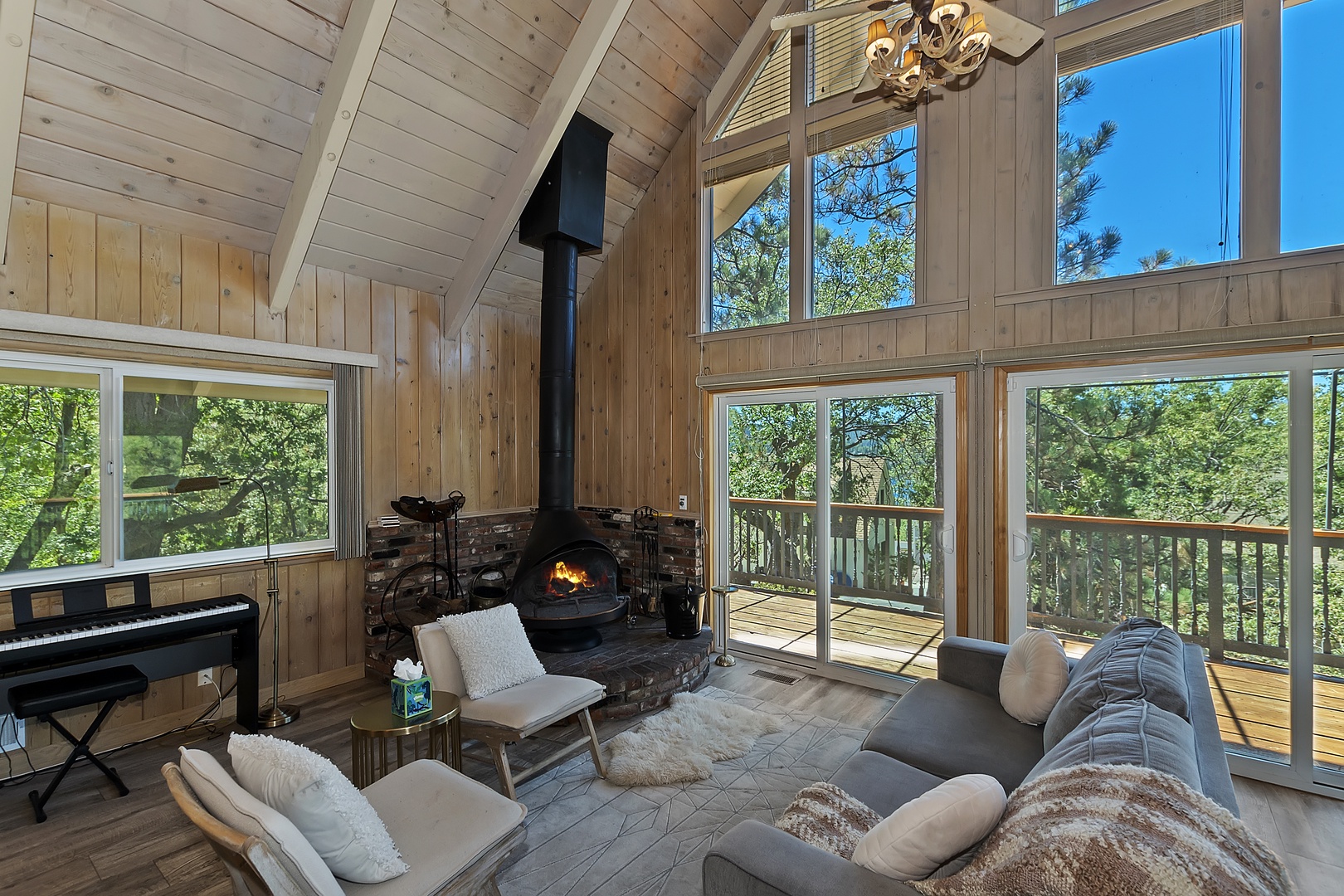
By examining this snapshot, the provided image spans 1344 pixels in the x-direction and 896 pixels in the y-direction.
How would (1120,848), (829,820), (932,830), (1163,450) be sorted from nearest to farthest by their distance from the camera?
1. (1120,848)
2. (932,830)
3. (829,820)
4. (1163,450)

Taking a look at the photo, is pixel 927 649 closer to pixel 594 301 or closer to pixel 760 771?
pixel 760 771

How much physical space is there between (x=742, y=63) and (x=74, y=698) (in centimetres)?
544

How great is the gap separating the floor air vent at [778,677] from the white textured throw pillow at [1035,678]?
1.73 m

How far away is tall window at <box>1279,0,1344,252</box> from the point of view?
2863 mm

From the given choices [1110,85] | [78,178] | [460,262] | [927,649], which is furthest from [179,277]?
[1110,85]

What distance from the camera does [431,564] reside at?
4688 millimetres

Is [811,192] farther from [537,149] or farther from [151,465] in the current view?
[151,465]

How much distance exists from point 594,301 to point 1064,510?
3902 millimetres

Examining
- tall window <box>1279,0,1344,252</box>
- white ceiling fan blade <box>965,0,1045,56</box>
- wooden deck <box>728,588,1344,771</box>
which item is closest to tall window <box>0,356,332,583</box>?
wooden deck <box>728,588,1344,771</box>

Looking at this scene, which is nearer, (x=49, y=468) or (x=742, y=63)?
(x=49, y=468)

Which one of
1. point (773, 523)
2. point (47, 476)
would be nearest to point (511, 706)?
point (773, 523)

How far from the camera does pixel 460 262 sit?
474cm

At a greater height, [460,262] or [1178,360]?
[460,262]

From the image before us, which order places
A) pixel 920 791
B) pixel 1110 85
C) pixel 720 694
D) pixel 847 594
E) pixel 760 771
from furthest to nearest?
pixel 847 594 → pixel 720 694 → pixel 1110 85 → pixel 760 771 → pixel 920 791
